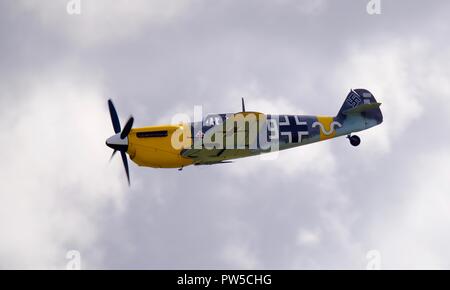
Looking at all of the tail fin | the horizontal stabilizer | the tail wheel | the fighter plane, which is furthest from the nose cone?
the tail wheel

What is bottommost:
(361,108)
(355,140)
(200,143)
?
(200,143)

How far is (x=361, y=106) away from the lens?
47.9 metres

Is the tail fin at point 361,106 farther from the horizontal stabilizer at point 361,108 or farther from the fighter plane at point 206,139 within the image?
the fighter plane at point 206,139

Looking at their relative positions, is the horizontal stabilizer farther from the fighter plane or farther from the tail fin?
the fighter plane

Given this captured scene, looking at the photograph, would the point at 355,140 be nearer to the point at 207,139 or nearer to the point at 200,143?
the point at 207,139

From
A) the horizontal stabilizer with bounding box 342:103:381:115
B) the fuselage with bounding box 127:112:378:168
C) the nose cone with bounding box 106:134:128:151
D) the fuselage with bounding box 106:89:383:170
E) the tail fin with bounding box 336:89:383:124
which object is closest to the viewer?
the fuselage with bounding box 106:89:383:170

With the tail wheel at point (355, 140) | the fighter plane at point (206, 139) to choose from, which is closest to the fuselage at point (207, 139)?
the fighter plane at point (206, 139)

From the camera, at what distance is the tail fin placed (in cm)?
4803

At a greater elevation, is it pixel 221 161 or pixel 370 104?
pixel 370 104

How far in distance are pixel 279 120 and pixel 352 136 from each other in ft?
13.9

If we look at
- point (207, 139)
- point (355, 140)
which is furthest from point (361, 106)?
point (207, 139)
